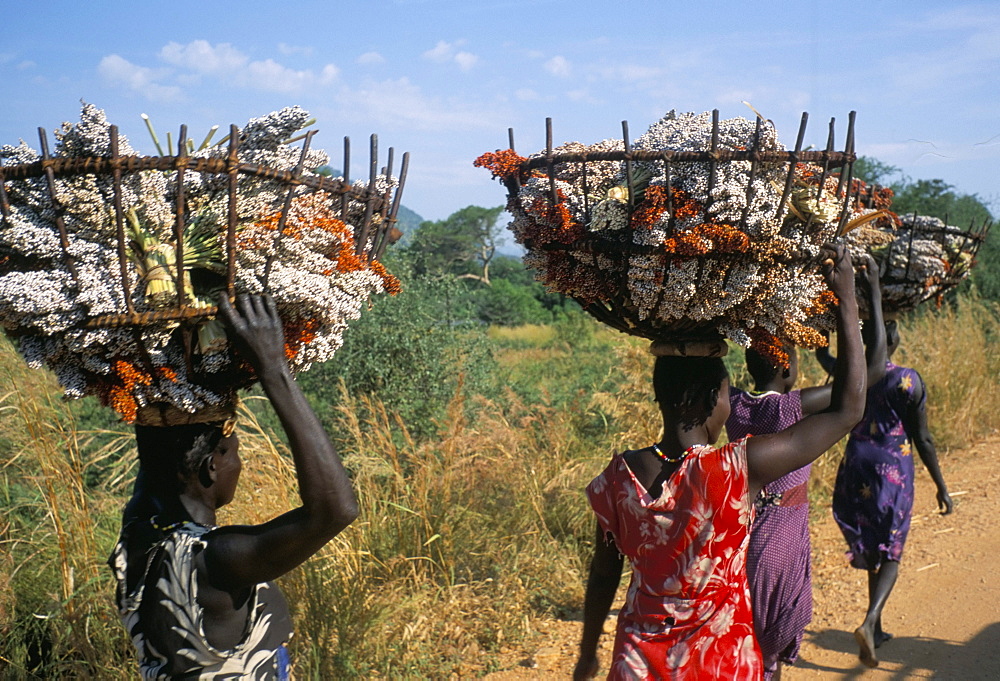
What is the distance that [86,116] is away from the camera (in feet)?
5.53

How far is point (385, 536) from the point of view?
15.1 ft

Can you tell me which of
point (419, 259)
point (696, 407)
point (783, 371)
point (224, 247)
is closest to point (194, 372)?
point (224, 247)

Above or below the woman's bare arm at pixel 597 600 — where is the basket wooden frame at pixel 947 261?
above

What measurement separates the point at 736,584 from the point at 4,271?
197 centimetres

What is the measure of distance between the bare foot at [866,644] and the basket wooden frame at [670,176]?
250 centimetres

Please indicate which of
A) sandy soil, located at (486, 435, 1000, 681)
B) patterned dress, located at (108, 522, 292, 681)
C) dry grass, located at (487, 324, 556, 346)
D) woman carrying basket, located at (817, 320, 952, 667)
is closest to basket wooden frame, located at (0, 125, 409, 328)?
patterned dress, located at (108, 522, 292, 681)

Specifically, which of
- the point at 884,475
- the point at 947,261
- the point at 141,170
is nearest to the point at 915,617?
the point at 884,475

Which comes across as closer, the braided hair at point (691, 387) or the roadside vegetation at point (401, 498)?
the braided hair at point (691, 387)

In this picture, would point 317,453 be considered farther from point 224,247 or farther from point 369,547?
point 369,547

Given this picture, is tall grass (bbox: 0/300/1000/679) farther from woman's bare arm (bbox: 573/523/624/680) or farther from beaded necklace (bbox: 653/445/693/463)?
beaded necklace (bbox: 653/445/693/463)

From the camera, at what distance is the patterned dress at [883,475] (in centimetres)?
436

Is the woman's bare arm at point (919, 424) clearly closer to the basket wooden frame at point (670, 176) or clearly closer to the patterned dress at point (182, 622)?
the basket wooden frame at point (670, 176)

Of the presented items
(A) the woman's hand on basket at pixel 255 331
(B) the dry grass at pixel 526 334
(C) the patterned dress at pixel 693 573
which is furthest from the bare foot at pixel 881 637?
(B) the dry grass at pixel 526 334

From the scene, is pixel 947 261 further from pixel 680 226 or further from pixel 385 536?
pixel 385 536
